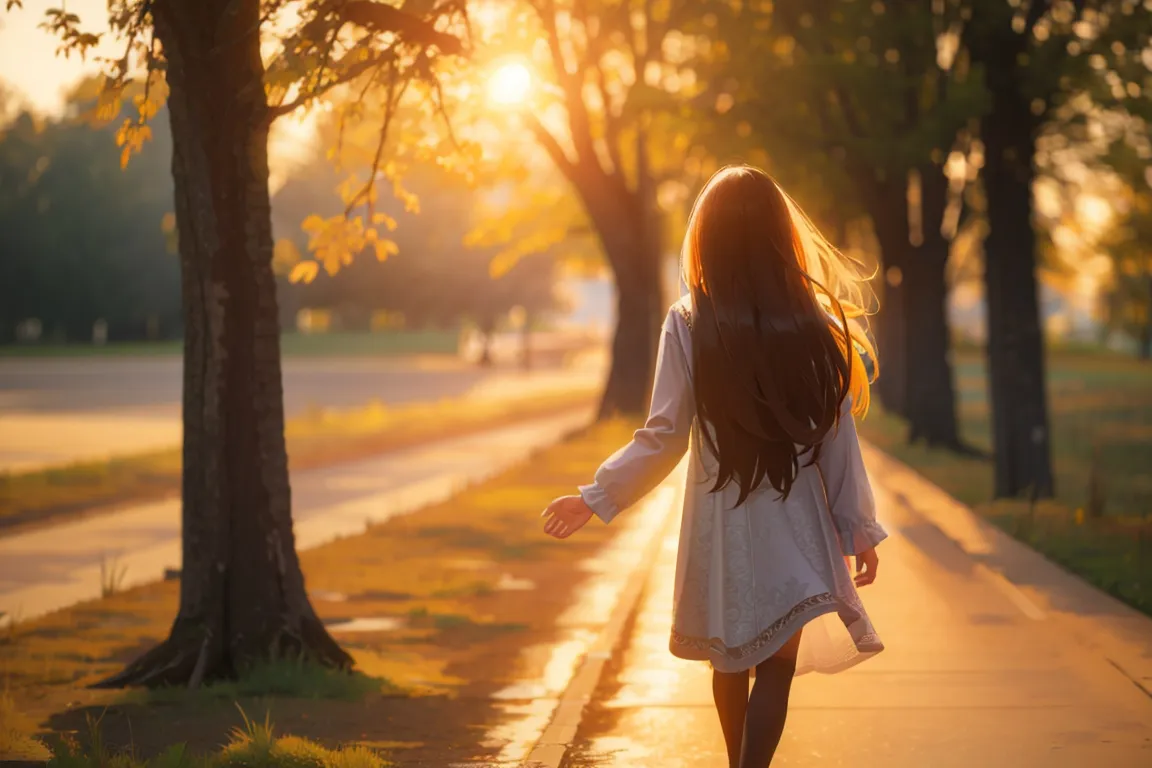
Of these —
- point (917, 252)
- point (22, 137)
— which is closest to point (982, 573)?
point (917, 252)

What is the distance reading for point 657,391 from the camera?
5121 mm

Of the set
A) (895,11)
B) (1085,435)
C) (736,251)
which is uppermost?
(895,11)

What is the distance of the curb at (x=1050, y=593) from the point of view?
873cm

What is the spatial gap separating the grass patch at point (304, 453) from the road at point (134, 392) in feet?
6.36

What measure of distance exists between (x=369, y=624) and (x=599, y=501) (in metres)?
5.81

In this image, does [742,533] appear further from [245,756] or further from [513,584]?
[513,584]

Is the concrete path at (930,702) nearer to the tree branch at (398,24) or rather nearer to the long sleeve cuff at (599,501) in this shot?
the long sleeve cuff at (599,501)

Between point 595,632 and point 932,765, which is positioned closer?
point 932,765

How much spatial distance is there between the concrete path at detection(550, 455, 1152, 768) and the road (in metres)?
15.5

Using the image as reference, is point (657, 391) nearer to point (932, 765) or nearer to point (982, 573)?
point (932, 765)

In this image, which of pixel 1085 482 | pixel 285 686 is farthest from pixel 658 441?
Answer: pixel 1085 482

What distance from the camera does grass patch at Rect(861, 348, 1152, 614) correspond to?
1258 centimetres

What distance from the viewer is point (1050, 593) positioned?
35.3 feet

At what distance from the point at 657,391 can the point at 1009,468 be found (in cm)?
1309
